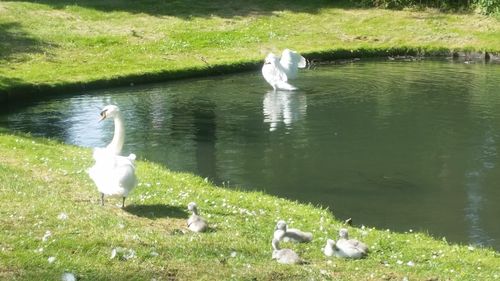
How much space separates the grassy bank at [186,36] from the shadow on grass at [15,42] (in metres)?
0.05

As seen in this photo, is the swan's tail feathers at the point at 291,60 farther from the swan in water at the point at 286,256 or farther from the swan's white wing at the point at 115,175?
the swan in water at the point at 286,256

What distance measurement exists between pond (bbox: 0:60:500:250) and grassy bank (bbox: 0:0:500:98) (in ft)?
8.12

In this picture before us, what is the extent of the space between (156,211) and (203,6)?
3961 centimetres

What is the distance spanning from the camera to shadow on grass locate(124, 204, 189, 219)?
14284mm

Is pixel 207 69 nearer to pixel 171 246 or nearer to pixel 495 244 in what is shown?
pixel 495 244

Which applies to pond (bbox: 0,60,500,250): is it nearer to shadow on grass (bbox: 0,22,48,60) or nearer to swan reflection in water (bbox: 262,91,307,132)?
swan reflection in water (bbox: 262,91,307,132)

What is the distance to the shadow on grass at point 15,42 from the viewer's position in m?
40.2

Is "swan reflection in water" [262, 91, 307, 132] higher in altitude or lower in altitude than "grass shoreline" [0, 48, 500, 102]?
lower

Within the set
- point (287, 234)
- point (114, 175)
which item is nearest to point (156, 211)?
point (114, 175)

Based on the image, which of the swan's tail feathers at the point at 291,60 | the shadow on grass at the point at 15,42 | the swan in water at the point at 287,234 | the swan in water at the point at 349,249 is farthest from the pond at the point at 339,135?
the shadow on grass at the point at 15,42

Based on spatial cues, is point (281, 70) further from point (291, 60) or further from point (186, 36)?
point (186, 36)

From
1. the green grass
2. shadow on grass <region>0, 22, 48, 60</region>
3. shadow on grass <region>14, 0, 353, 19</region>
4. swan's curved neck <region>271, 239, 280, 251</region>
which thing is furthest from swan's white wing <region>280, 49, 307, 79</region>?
swan's curved neck <region>271, 239, 280, 251</region>

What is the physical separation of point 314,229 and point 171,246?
12.0 ft

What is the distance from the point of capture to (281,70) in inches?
1345
